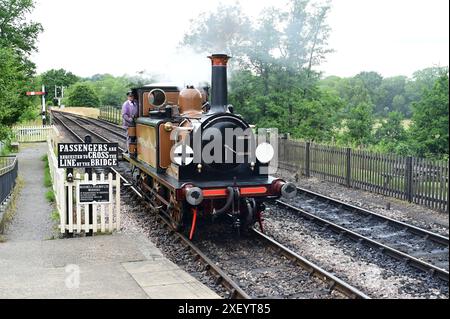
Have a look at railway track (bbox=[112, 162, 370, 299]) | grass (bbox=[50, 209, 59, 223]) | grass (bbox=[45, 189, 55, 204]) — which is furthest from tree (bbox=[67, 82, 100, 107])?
railway track (bbox=[112, 162, 370, 299])

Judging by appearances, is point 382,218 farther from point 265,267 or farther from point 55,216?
point 55,216

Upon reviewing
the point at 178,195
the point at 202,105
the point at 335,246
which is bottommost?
the point at 335,246

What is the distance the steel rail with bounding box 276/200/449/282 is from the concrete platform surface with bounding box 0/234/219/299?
3043 mm

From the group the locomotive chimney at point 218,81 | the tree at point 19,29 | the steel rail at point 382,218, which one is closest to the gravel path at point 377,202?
the steel rail at point 382,218

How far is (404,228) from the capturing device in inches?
378

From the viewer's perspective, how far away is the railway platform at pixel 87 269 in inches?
249

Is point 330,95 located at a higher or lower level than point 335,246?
higher

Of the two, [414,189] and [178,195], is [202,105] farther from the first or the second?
[414,189]

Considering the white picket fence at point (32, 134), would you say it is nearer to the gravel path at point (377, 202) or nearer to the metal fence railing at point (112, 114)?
the metal fence railing at point (112, 114)

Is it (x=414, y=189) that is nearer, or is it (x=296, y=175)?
(x=414, y=189)

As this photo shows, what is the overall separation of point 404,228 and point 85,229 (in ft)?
18.6

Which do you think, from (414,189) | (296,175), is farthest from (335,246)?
(296,175)

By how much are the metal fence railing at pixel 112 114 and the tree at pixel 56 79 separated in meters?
45.2
